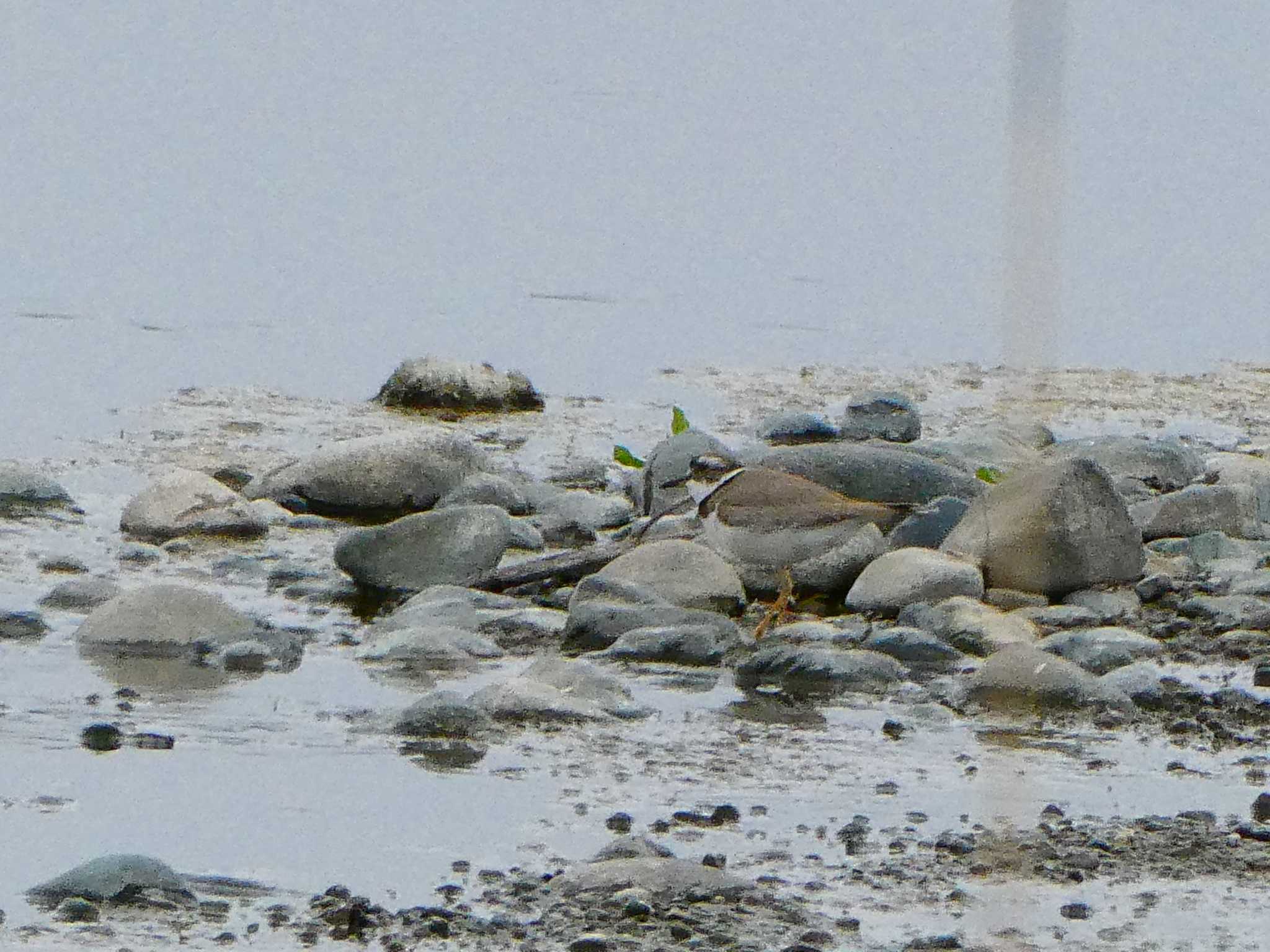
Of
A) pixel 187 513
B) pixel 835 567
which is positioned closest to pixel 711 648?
pixel 835 567

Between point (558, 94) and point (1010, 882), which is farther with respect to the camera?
point (558, 94)

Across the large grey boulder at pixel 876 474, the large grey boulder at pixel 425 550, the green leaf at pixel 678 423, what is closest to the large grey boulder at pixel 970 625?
the large grey boulder at pixel 876 474

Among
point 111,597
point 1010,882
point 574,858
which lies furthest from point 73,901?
point 111,597


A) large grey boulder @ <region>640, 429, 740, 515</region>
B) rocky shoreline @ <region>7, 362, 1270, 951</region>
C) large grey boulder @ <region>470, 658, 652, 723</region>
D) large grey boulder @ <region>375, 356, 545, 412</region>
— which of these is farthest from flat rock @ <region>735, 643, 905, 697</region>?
large grey boulder @ <region>375, 356, 545, 412</region>

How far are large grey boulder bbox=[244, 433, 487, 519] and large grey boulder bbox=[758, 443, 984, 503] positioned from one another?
1.47 metres

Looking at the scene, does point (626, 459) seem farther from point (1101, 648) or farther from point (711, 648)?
point (1101, 648)

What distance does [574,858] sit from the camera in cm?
400

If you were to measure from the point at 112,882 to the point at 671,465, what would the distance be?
16.2 feet

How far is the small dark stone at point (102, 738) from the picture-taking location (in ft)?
15.7

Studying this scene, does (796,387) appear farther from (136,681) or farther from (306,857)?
(306,857)

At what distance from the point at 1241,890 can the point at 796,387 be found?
7.97 metres

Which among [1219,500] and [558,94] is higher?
[558,94]

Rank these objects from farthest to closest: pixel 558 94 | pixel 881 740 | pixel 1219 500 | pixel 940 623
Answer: pixel 558 94 < pixel 1219 500 < pixel 940 623 < pixel 881 740

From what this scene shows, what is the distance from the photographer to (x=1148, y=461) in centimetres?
909
